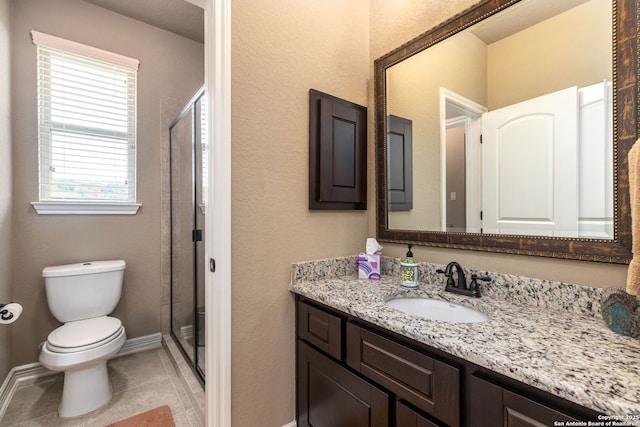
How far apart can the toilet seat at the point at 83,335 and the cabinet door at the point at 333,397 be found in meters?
1.22

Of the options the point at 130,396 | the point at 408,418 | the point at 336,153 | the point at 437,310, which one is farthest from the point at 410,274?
the point at 130,396

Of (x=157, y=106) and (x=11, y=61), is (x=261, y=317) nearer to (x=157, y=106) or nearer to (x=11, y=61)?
(x=157, y=106)

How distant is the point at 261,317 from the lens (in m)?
1.27

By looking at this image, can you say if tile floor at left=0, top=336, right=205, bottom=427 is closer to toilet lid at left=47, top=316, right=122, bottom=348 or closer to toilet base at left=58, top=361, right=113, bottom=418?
toilet base at left=58, top=361, right=113, bottom=418

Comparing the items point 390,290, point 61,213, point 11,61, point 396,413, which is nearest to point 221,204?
point 390,290

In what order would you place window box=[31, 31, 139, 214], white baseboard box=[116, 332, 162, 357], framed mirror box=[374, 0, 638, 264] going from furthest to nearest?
white baseboard box=[116, 332, 162, 357]
window box=[31, 31, 139, 214]
framed mirror box=[374, 0, 638, 264]

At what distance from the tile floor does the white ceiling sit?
2606 millimetres

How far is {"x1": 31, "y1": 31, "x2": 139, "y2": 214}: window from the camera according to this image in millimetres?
1913

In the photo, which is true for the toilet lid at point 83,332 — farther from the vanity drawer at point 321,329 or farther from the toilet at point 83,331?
the vanity drawer at point 321,329

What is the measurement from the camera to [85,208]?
79.2 inches

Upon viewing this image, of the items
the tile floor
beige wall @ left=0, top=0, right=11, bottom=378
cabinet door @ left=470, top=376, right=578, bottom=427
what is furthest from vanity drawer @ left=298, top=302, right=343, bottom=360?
beige wall @ left=0, top=0, right=11, bottom=378

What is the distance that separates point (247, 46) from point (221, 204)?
715mm

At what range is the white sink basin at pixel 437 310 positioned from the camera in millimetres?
1067

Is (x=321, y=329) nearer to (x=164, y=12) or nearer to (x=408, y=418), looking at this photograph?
(x=408, y=418)
